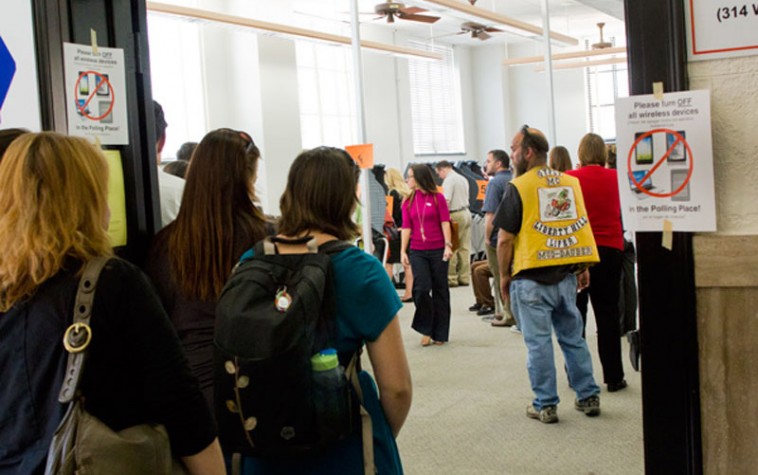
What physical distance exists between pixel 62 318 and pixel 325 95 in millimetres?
11347

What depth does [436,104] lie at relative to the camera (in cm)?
1502

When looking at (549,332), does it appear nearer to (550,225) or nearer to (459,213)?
(550,225)

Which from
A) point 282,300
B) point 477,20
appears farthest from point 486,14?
point 282,300

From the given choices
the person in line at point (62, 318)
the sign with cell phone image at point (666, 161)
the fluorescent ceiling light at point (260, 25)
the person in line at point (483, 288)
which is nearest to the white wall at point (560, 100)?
the fluorescent ceiling light at point (260, 25)

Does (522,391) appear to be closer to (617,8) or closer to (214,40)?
(617,8)

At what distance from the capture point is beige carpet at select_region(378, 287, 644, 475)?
11.9 feet

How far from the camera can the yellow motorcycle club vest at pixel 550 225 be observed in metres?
3.94

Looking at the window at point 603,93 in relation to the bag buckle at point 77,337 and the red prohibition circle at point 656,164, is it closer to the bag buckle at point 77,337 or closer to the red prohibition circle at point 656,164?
the red prohibition circle at point 656,164

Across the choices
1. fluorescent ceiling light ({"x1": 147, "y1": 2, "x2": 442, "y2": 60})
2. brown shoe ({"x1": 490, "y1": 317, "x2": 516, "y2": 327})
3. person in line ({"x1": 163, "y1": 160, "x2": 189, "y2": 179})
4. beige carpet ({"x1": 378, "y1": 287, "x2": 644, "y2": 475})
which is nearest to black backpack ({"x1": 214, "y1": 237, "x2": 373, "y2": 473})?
person in line ({"x1": 163, "y1": 160, "x2": 189, "y2": 179})

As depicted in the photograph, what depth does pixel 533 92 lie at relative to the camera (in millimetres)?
15727

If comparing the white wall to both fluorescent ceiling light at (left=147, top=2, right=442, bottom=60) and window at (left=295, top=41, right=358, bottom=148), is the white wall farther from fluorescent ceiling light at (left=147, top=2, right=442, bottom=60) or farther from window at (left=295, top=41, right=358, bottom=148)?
fluorescent ceiling light at (left=147, top=2, right=442, bottom=60)

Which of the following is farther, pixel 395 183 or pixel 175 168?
pixel 395 183

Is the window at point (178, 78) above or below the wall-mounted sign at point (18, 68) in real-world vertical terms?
above

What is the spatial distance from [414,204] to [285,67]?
5304mm
